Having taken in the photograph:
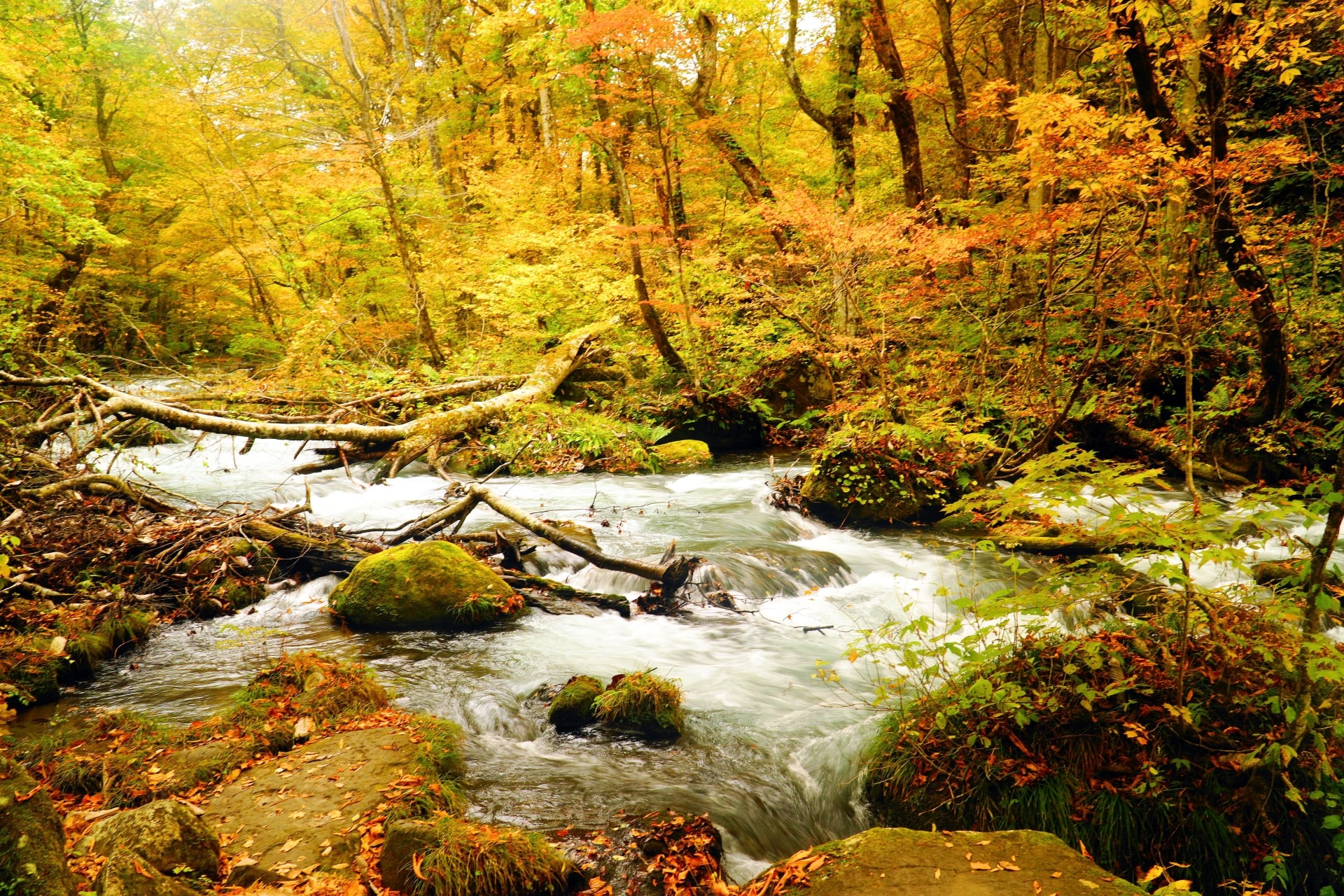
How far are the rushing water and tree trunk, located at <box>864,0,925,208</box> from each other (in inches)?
298

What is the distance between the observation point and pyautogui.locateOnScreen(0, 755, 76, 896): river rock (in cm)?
197

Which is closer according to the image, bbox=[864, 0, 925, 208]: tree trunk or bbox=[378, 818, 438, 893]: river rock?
bbox=[378, 818, 438, 893]: river rock

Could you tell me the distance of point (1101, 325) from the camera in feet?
23.2

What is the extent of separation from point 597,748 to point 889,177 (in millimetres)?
16373

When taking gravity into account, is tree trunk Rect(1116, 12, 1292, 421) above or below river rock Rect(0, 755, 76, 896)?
above

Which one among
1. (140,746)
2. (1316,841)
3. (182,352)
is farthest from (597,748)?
(182,352)

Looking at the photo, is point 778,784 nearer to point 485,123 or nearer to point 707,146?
point 707,146

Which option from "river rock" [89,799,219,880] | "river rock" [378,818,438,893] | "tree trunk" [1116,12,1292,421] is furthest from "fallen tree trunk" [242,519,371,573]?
"tree trunk" [1116,12,1292,421]

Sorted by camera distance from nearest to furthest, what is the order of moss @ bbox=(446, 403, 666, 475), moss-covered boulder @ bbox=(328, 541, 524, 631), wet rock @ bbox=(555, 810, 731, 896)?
wet rock @ bbox=(555, 810, 731, 896), moss-covered boulder @ bbox=(328, 541, 524, 631), moss @ bbox=(446, 403, 666, 475)

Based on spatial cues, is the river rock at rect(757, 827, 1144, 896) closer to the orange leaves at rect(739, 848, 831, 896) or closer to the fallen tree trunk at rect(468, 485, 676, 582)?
the orange leaves at rect(739, 848, 831, 896)

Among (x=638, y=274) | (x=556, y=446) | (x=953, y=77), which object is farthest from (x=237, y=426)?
(x=953, y=77)

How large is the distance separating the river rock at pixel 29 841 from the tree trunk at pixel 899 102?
43.8ft

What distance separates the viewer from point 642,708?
4949mm

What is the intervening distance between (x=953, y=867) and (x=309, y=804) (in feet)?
10.7
